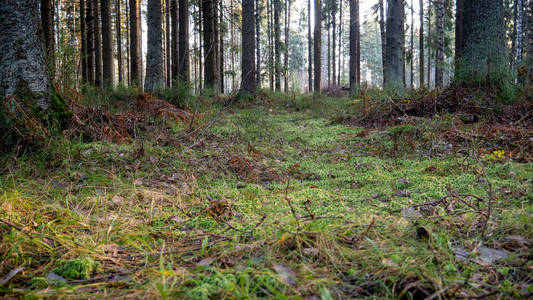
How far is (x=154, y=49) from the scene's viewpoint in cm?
938

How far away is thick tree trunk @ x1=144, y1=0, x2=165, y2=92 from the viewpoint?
368 inches

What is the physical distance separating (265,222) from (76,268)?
3.76ft

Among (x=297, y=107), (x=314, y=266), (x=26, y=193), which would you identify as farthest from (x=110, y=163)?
(x=297, y=107)

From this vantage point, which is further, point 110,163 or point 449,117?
point 449,117

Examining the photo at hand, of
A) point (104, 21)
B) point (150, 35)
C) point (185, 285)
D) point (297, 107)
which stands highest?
point (104, 21)

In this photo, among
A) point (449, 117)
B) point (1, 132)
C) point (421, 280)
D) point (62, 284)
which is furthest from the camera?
point (449, 117)

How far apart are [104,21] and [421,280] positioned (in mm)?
15076

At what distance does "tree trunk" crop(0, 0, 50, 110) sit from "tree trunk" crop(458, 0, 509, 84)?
751 centimetres

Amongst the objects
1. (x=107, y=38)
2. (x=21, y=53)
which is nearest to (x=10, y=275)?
(x=21, y=53)

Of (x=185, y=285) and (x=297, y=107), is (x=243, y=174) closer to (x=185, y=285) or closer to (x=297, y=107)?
(x=185, y=285)

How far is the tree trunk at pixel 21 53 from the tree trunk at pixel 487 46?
751cm

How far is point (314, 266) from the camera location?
1595mm

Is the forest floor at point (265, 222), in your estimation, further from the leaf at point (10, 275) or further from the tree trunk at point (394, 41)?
the tree trunk at point (394, 41)

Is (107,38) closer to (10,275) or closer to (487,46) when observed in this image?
(487,46)
